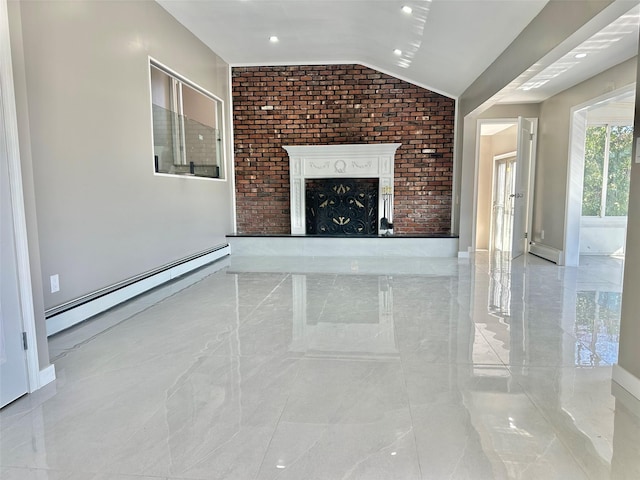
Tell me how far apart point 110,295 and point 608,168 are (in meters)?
6.91

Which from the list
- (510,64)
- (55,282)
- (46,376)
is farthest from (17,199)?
(510,64)

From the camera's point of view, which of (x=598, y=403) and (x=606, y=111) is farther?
(x=606, y=111)

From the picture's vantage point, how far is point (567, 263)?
17.3 feet

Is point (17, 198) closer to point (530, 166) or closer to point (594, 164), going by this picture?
point (530, 166)

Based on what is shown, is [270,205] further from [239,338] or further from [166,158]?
[239,338]

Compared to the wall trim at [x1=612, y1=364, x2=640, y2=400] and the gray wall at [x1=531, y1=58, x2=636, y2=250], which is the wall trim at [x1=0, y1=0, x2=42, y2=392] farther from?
the gray wall at [x1=531, y1=58, x2=636, y2=250]

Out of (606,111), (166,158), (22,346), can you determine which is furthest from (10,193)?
(606,111)

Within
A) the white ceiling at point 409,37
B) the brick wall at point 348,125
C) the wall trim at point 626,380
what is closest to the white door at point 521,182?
the white ceiling at point 409,37

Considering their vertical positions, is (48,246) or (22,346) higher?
(48,246)

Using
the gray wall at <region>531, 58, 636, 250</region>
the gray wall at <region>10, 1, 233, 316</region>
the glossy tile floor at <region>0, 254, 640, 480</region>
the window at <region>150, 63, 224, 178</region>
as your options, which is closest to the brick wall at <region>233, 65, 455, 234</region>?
the window at <region>150, 63, 224, 178</region>

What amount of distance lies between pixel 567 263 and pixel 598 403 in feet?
13.0

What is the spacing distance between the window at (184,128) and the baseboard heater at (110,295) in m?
1.10

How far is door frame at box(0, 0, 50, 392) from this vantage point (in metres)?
1.77

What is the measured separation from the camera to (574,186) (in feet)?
17.1
